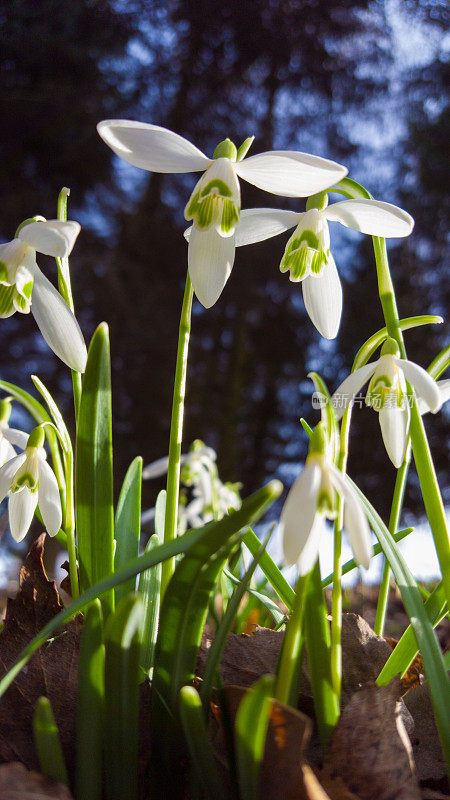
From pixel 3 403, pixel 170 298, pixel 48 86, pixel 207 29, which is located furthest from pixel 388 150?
pixel 3 403

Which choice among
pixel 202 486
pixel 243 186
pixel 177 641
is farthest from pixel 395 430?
pixel 243 186

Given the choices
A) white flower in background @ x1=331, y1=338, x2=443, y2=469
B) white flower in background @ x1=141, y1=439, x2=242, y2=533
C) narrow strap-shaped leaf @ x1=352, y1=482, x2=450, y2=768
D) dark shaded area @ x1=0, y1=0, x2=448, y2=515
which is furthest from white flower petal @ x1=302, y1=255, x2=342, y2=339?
dark shaded area @ x1=0, y1=0, x2=448, y2=515

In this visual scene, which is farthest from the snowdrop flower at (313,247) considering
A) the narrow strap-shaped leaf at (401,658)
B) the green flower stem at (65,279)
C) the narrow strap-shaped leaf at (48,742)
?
the narrow strap-shaped leaf at (48,742)

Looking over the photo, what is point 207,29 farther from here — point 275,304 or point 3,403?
point 3,403

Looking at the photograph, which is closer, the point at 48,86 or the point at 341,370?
the point at 48,86

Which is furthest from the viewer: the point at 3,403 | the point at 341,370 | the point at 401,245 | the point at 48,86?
the point at 401,245

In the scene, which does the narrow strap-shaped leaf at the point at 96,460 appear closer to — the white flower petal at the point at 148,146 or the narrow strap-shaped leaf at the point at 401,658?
the white flower petal at the point at 148,146
